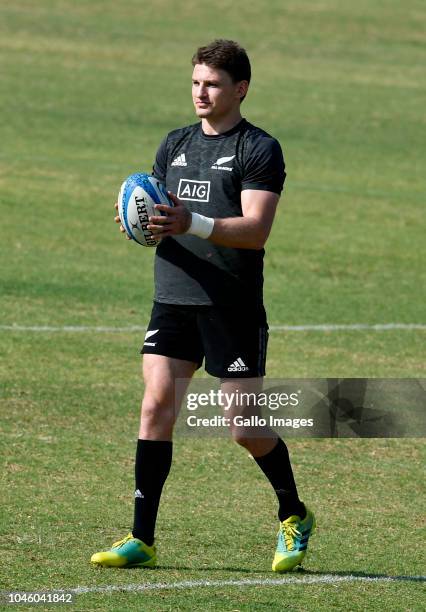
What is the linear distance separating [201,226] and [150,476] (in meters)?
1.40

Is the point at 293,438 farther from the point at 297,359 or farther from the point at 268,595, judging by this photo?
the point at 268,595

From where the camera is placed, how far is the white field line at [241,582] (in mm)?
6707

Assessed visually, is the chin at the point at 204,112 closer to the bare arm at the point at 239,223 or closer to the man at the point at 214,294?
the man at the point at 214,294

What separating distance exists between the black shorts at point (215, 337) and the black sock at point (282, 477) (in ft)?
1.49

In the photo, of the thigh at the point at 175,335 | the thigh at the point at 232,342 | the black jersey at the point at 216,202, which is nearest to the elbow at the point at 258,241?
the black jersey at the point at 216,202

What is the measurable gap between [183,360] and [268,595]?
1.32 m

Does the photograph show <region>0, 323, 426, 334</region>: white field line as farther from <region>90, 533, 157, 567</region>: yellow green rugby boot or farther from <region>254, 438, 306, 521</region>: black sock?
<region>90, 533, 157, 567</region>: yellow green rugby boot

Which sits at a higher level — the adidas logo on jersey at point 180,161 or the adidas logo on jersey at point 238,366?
the adidas logo on jersey at point 180,161

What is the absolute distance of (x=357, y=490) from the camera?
29.1 feet

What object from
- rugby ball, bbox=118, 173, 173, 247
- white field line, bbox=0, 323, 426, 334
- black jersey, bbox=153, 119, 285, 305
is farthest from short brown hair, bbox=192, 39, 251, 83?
white field line, bbox=0, 323, 426, 334

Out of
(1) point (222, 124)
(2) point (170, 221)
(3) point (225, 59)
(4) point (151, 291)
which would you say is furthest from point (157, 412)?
(4) point (151, 291)

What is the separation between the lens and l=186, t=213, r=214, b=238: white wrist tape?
6.83 m

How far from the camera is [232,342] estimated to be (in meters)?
7.21

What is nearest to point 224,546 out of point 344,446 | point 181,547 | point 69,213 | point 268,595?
point 181,547
